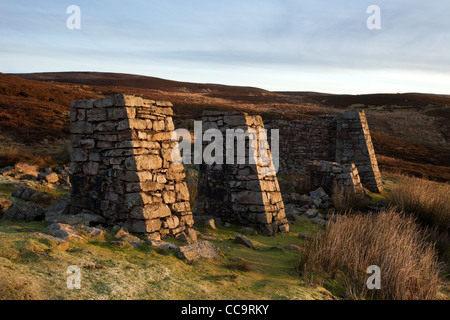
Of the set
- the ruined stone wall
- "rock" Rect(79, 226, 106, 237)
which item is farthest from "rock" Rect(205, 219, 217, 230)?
the ruined stone wall

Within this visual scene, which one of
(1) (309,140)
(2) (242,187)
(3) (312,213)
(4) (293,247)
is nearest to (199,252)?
(4) (293,247)

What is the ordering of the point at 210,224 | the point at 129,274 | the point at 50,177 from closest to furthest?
the point at 129,274 < the point at 210,224 < the point at 50,177

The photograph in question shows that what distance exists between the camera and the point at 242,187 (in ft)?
25.6

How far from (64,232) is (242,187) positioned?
4009mm

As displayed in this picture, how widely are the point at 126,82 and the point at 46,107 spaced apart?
4429 cm

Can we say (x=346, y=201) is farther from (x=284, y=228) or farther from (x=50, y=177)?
(x=50, y=177)

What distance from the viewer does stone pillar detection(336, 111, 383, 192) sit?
559 inches

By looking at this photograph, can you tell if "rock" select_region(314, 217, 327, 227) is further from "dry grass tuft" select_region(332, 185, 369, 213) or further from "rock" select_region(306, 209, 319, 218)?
"dry grass tuft" select_region(332, 185, 369, 213)

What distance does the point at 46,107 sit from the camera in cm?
2188

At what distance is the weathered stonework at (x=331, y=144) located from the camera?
46.9ft

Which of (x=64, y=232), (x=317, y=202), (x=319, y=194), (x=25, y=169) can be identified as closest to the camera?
(x=64, y=232)

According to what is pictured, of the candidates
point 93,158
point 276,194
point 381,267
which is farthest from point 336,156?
point 93,158

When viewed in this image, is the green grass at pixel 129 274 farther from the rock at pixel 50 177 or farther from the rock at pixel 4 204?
the rock at pixel 50 177

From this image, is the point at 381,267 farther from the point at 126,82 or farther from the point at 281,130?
the point at 126,82
